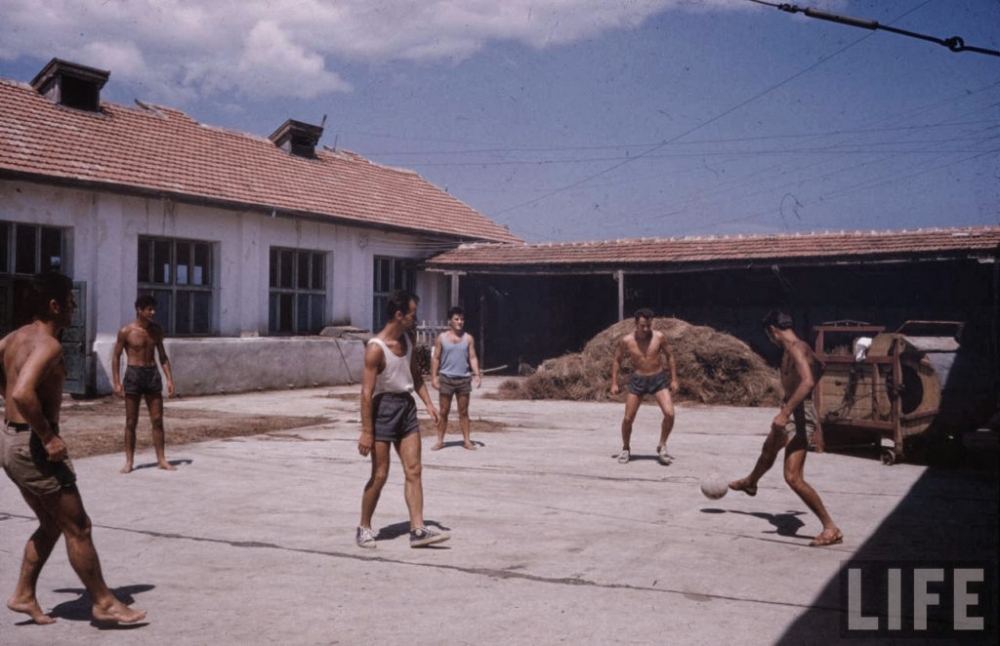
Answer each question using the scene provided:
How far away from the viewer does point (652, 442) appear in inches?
439

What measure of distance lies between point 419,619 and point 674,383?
5721 millimetres

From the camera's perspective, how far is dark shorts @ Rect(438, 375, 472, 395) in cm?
1033

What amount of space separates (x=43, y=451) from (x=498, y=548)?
2915 millimetres

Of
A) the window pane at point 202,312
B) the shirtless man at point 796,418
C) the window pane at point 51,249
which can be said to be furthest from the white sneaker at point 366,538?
the window pane at point 202,312

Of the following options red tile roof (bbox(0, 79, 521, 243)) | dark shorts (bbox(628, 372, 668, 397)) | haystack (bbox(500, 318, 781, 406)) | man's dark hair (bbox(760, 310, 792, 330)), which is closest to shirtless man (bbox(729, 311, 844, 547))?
man's dark hair (bbox(760, 310, 792, 330))

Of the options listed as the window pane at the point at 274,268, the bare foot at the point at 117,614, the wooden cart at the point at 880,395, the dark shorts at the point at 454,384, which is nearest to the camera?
the bare foot at the point at 117,614

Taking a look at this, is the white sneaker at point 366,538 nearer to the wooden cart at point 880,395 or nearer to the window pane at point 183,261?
the wooden cart at point 880,395

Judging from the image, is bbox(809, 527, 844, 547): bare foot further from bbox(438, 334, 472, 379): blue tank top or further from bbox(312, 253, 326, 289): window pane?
bbox(312, 253, 326, 289): window pane

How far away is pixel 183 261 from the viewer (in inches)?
722

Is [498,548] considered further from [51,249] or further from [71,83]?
[71,83]

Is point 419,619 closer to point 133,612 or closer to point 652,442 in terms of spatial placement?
point 133,612

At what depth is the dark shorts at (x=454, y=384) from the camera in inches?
407

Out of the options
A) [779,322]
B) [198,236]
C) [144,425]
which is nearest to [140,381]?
[144,425]

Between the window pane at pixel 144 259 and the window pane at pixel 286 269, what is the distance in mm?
3447
